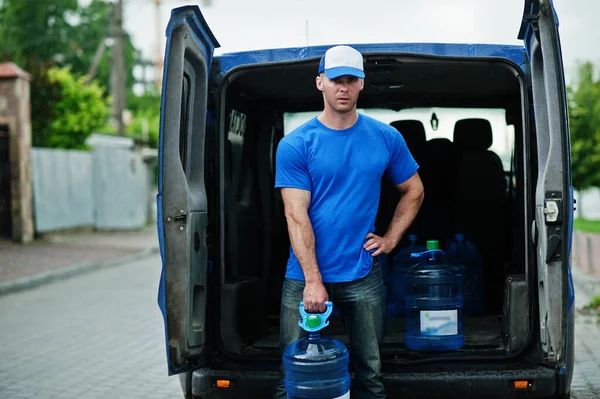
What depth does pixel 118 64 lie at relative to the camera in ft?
79.0

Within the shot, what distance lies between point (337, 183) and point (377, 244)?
0.36 metres

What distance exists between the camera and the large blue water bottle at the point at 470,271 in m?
6.42

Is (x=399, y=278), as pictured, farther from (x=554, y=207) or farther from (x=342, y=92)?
(x=342, y=92)

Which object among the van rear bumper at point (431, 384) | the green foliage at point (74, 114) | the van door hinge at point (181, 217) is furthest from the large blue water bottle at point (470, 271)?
the green foliage at point (74, 114)

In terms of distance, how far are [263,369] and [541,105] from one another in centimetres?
192

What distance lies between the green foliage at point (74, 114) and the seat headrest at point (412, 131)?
18.4 metres

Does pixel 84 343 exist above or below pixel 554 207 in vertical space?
below

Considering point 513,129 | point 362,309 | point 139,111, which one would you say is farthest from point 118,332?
point 139,111

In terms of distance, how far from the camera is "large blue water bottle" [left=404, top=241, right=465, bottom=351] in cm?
489

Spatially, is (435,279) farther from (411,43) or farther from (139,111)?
(139,111)

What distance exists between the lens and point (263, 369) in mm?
4660

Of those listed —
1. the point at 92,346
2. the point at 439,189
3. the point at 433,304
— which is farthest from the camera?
the point at 92,346

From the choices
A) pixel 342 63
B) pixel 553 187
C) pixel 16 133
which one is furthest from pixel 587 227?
pixel 342 63

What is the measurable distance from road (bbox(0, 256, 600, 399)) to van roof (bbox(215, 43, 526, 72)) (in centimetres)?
267
